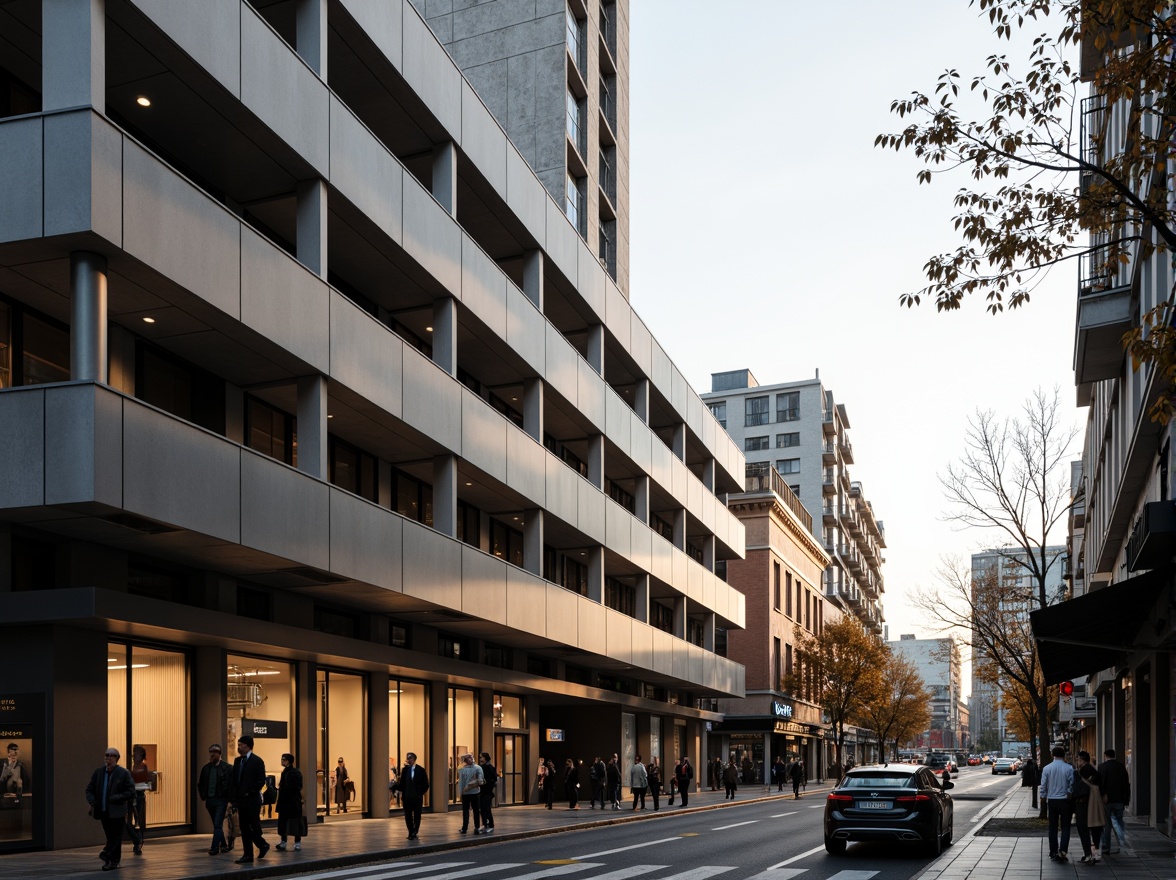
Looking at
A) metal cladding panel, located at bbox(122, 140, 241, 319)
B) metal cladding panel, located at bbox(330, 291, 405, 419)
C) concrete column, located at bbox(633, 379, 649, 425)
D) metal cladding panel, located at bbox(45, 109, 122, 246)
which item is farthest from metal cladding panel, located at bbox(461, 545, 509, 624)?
concrete column, located at bbox(633, 379, 649, 425)

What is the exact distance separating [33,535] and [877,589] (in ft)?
461

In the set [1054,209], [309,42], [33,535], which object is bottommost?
[33,535]

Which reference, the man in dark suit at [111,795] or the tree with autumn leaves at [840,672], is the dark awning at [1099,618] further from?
the tree with autumn leaves at [840,672]

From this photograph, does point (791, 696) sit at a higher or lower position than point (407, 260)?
lower

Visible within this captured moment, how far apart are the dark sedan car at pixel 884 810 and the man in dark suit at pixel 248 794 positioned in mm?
8623

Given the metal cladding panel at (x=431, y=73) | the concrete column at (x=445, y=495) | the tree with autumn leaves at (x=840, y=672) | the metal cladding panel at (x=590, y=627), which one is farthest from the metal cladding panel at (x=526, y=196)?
the tree with autumn leaves at (x=840, y=672)

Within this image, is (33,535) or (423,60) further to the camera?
(423,60)

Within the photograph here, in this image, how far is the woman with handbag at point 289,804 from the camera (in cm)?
1917

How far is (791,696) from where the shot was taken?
3086 inches

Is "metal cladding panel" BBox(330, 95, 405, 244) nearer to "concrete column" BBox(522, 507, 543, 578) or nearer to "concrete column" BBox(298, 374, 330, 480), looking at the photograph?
"concrete column" BBox(298, 374, 330, 480)

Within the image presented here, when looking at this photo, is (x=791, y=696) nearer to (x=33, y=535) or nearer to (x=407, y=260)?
(x=407, y=260)

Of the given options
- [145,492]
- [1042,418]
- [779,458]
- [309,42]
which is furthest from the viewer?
[779,458]

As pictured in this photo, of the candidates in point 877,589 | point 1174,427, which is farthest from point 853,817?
point 877,589

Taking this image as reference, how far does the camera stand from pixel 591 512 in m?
38.2
